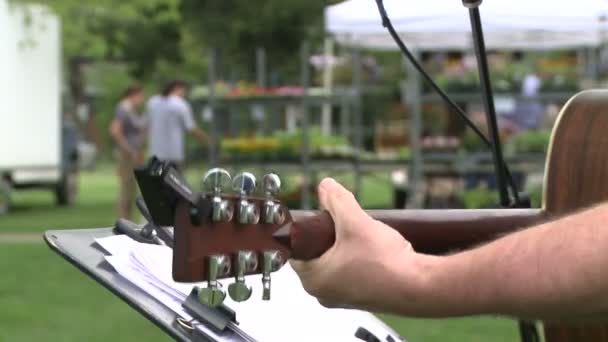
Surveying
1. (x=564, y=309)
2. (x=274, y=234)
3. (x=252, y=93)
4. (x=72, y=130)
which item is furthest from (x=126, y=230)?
(x=72, y=130)

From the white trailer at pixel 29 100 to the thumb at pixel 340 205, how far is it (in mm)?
13745

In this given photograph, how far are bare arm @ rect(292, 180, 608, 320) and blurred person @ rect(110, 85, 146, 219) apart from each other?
10761 millimetres

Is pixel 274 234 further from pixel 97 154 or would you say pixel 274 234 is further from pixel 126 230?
pixel 97 154

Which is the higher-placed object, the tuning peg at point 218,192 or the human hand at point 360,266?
the tuning peg at point 218,192

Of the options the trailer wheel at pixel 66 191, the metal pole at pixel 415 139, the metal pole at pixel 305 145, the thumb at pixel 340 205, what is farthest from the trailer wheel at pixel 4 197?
the thumb at pixel 340 205

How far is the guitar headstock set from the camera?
1.21m

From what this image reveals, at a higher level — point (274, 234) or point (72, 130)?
point (274, 234)

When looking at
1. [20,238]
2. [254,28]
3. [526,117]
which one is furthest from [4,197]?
[254,28]

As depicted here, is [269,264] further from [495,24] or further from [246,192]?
[495,24]

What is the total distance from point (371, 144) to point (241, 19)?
1099 centimetres

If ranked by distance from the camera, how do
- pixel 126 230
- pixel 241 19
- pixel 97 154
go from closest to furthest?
pixel 126 230
pixel 241 19
pixel 97 154

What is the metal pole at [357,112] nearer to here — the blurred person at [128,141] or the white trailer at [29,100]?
the blurred person at [128,141]

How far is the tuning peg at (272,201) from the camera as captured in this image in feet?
4.27

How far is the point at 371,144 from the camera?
830 inches
